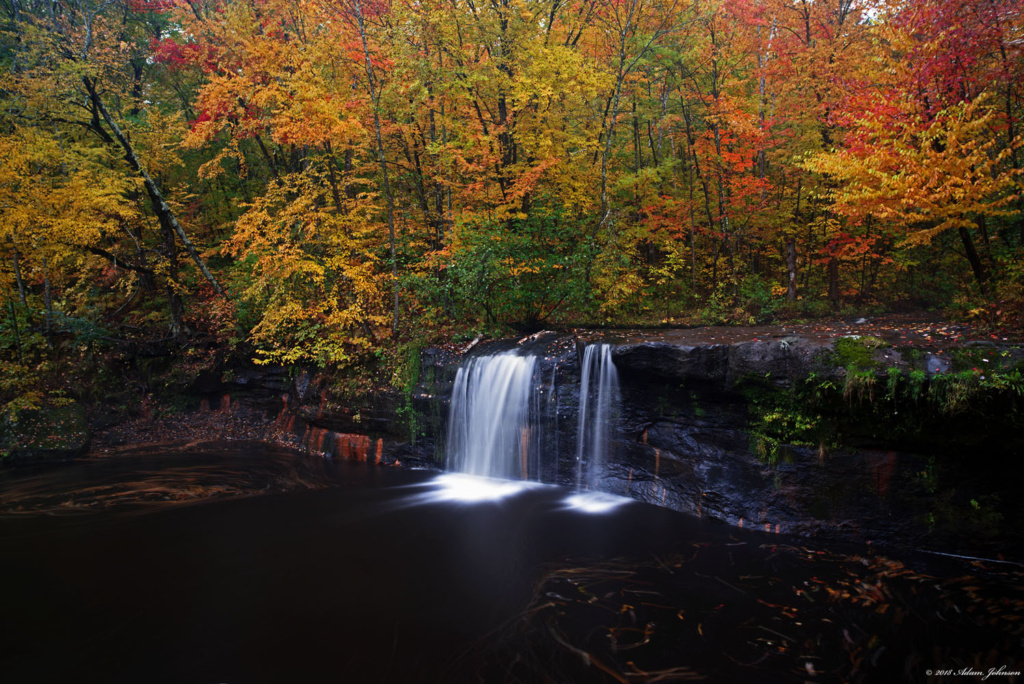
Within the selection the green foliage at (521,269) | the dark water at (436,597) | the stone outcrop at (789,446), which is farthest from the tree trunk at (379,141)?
the dark water at (436,597)

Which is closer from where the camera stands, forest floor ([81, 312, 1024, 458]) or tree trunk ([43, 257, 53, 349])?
forest floor ([81, 312, 1024, 458])

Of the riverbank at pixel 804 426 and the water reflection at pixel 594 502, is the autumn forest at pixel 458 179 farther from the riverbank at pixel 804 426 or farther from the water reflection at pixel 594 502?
the water reflection at pixel 594 502

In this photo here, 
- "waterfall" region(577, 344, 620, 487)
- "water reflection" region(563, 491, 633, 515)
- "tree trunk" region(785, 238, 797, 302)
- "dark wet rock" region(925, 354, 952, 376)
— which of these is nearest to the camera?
"dark wet rock" region(925, 354, 952, 376)

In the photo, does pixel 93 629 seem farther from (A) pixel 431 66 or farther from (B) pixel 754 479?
(A) pixel 431 66

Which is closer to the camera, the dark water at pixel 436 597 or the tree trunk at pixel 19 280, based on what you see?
the dark water at pixel 436 597

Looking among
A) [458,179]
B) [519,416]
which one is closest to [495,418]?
[519,416]

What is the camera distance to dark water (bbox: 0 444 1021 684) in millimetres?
4281

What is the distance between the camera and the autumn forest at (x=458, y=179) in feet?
34.7

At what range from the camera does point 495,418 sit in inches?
367

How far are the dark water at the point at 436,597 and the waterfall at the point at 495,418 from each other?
1030 millimetres

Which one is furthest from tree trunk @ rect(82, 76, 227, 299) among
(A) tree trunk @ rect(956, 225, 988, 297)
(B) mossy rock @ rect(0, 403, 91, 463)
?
(A) tree trunk @ rect(956, 225, 988, 297)

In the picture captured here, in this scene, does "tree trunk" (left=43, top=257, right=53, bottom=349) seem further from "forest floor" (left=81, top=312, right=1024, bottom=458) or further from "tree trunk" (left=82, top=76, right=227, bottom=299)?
"forest floor" (left=81, top=312, right=1024, bottom=458)

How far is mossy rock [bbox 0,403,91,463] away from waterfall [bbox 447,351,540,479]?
349 inches

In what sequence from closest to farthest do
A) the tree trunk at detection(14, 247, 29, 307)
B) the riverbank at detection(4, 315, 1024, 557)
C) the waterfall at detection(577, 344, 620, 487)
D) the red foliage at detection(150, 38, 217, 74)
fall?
1. the riverbank at detection(4, 315, 1024, 557)
2. the waterfall at detection(577, 344, 620, 487)
3. the tree trunk at detection(14, 247, 29, 307)
4. the red foliage at detection(150, 38, 217, 74)
